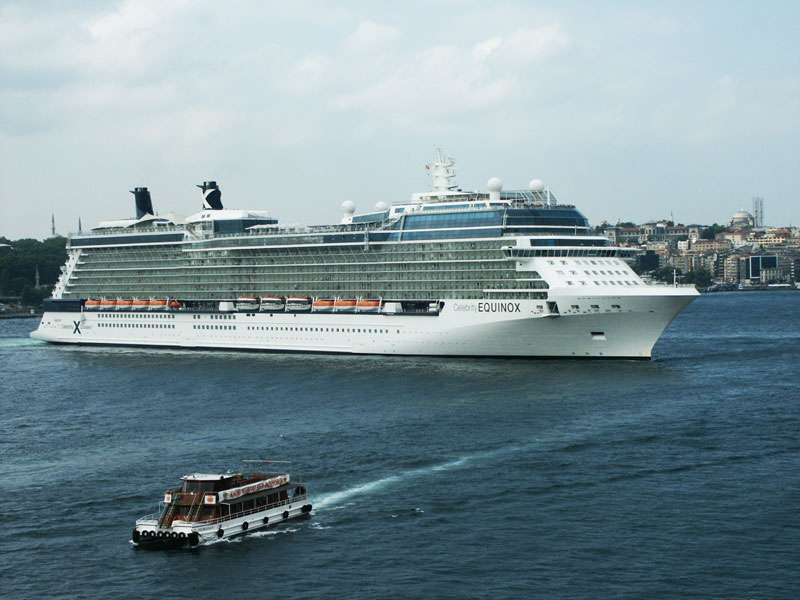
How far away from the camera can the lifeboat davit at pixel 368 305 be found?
236ft

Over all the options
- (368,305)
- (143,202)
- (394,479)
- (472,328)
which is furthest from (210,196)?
(394,479)

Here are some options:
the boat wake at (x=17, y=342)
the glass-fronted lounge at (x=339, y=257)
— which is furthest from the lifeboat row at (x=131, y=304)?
the boat wake at (x=17, y=342)

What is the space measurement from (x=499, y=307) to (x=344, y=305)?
14.0 meters

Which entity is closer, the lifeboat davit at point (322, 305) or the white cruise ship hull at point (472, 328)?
the white cruise ship hull at point (472, 328)

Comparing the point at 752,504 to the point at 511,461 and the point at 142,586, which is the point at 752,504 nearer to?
the point at 511,461

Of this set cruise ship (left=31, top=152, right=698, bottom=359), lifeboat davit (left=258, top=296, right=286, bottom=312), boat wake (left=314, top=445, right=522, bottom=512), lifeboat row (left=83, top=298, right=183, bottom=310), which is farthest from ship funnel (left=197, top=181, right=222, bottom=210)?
boat wake (left=314, top=445, right=522, bottom=512)

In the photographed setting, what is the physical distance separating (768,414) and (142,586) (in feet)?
98.2

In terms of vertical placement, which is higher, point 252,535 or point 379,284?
point 379,284

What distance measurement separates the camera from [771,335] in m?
89.9

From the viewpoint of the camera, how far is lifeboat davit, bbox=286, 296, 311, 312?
3014 inches

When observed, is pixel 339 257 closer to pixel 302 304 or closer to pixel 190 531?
pixel 302 304

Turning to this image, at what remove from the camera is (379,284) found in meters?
72.9

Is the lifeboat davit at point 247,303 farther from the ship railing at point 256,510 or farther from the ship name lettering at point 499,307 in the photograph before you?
the ship railing at point 256,510

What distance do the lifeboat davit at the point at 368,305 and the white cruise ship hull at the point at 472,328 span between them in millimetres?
558
